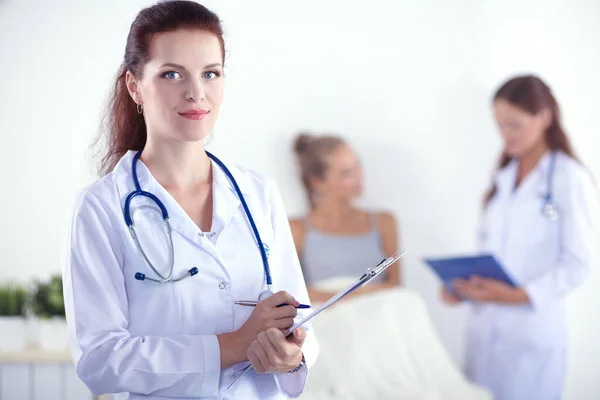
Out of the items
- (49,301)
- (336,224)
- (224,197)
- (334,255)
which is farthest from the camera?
(336,224)

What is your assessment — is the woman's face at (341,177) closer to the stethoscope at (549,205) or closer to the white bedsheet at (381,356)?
the white bedsheet at (381,356)

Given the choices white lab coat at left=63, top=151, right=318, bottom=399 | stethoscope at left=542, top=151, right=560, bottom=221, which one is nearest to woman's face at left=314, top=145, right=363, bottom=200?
stethoscope at left=542, top=151, right=560, bottom=221

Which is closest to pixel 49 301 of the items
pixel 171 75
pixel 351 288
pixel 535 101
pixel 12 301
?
pixel 12 301

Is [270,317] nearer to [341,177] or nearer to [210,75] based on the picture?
[210,75]

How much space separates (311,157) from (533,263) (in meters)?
1.12

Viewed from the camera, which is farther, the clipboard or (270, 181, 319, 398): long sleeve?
(270, 181, 319, 398): long sleeve

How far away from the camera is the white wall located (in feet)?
11.3

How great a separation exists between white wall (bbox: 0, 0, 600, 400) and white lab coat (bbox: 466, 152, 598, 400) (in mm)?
470

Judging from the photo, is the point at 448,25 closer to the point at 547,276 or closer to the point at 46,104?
the point at 547,276

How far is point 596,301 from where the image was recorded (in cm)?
400

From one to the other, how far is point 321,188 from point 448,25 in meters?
1.09

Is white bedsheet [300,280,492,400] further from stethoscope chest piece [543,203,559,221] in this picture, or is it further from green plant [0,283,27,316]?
green plant [0,283,27,316]

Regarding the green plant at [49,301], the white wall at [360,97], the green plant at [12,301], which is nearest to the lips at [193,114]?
the green plant at [49,301]

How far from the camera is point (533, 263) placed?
346 centimetres
